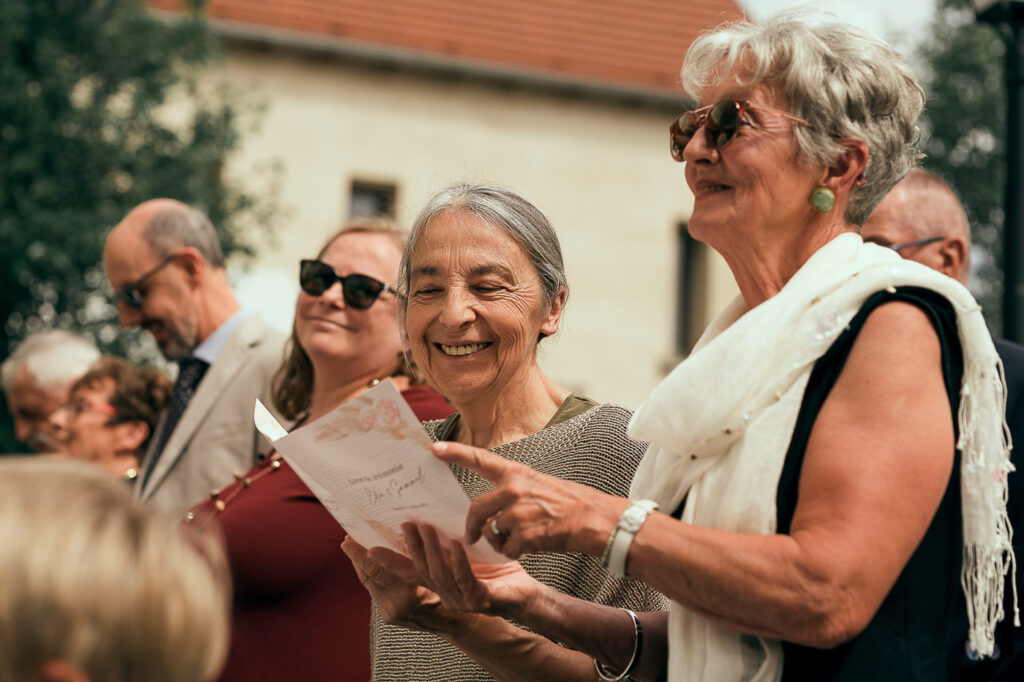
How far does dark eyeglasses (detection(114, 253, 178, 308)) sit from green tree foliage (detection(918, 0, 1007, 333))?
14.1 metres

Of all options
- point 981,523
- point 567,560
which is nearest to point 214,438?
point 567,560

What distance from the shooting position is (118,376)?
612 centimetres

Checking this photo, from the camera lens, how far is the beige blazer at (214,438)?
16.5 feet

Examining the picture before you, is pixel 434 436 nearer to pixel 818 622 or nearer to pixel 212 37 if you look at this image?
pixel 818 622

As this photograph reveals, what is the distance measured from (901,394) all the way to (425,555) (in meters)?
0.91

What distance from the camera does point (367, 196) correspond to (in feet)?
64.7

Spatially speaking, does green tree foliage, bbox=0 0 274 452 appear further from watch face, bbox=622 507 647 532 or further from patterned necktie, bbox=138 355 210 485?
watch face, bbox=622 507 647 532

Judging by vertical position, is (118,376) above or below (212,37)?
below

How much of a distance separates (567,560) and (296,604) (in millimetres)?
972

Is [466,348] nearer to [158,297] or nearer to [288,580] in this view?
[288,580]

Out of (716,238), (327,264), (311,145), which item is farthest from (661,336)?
(716,238)

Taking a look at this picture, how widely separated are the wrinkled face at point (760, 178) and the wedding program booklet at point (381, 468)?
70 cm

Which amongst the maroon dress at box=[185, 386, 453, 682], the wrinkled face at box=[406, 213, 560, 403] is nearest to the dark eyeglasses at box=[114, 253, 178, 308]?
the maroon dress at box=[185, 386, 453, 682]

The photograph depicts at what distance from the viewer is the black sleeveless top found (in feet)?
7.02
